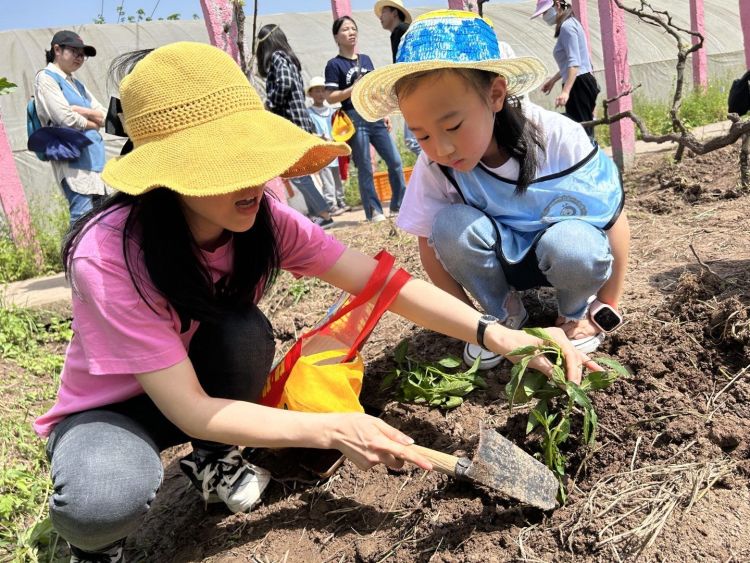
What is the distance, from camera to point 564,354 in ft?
5.25

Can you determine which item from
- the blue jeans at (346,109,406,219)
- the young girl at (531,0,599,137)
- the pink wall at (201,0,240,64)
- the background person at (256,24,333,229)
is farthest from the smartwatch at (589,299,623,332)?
the pink wall at (201,0,240,64)

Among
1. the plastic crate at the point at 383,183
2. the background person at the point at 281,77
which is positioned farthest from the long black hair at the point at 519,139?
the plastic crate at the point at 383,183

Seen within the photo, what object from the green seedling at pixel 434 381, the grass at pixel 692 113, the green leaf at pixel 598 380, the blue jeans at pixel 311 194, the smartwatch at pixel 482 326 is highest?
the smartwatch at pixel 482 326

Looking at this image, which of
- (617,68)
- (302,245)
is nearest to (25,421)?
(302,245)

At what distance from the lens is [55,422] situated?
1670 mm

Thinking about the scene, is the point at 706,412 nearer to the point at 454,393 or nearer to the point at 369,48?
the point at 454,393

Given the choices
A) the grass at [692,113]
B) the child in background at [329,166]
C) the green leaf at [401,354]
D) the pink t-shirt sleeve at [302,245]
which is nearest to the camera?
the pink t-shirt sleeve at [302,245]

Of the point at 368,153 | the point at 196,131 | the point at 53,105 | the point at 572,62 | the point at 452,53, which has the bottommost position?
the point at 368,153

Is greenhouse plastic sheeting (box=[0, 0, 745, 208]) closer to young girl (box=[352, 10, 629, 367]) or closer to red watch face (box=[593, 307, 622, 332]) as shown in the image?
young girl (box=[352, 10, 629, 367])

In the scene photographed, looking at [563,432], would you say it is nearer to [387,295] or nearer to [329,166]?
[387,295]

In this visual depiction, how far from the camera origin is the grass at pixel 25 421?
6.21 ft

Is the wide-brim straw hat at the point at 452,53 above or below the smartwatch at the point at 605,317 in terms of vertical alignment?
above

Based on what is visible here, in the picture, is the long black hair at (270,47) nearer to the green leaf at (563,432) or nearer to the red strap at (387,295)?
the red strap at (387,295)

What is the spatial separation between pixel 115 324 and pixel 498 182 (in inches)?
46.8
